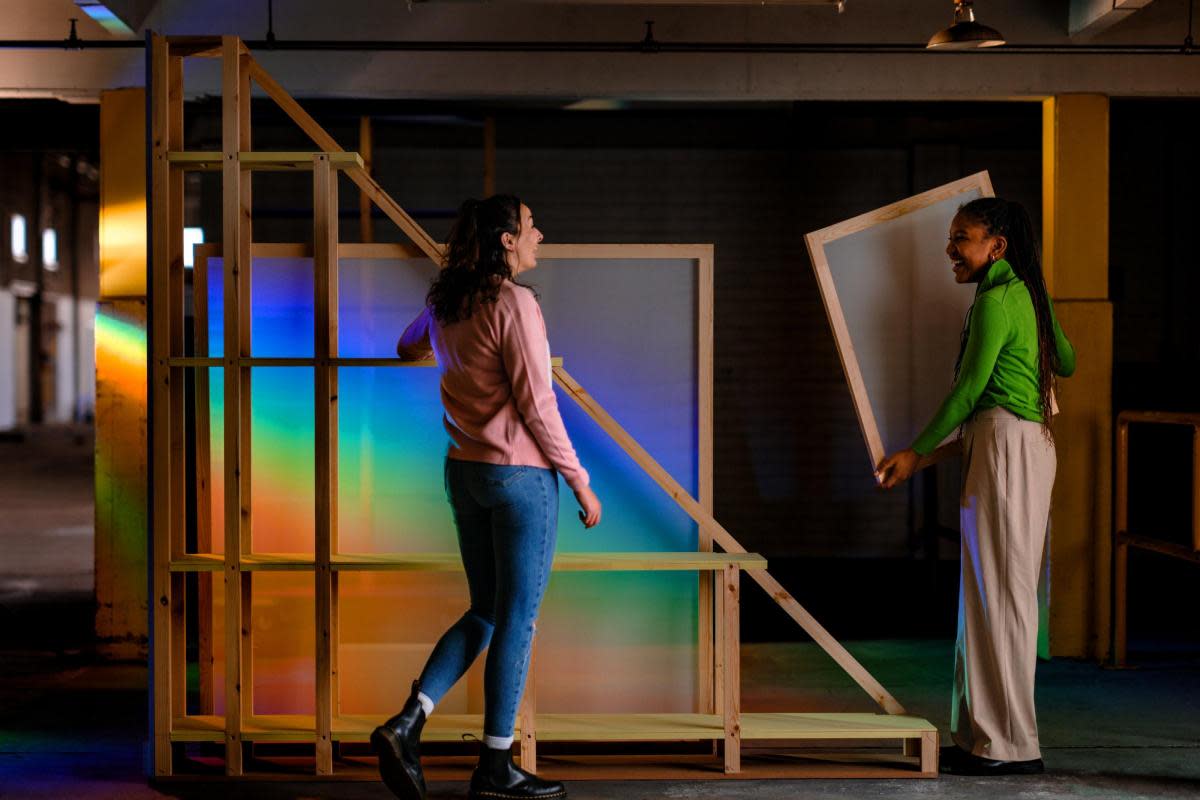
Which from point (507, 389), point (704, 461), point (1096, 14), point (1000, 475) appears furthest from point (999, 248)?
point (1096, 14)

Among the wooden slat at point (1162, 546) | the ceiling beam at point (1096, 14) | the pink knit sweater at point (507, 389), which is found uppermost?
the ceiling beam at point (1096, 14)

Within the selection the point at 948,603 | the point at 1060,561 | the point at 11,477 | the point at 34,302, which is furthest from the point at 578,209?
the point at 34,302

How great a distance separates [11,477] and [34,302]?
13.1 m

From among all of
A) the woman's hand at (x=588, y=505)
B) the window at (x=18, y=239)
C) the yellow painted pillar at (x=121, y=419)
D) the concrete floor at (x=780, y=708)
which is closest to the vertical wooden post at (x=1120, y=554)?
the concrete floor at (x=780, y=708)

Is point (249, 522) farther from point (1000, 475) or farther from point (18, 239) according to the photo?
point (18, 239)

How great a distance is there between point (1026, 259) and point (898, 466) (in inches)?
31.0

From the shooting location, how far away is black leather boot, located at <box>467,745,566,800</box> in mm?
3359

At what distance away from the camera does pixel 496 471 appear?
10.7ft

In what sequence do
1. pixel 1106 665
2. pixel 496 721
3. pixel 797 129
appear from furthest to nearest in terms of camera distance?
pixel 797 129, pixel 1106 665, pixel 496 721

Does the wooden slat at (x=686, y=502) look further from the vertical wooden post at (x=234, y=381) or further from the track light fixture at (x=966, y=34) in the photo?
the track light fixture at (x=966, y=34)

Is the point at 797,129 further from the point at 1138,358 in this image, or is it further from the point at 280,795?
the point at 280,795

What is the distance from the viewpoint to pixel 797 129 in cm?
892

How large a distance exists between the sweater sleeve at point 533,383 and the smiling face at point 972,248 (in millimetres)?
1459

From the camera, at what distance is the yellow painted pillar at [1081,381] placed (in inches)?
222
